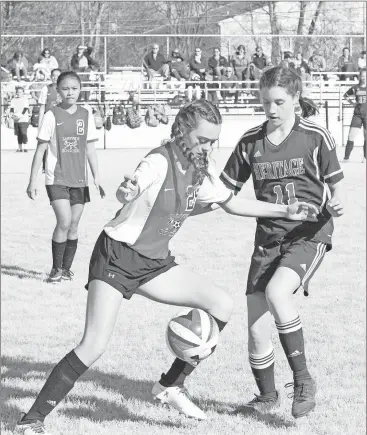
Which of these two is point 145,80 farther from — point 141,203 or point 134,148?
point 141,203

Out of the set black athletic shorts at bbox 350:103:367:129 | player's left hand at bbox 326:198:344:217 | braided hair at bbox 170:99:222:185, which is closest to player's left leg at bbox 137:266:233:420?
braided hair at bbox 170:99:222:185

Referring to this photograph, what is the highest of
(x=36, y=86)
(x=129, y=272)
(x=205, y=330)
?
(x=36, y=86)

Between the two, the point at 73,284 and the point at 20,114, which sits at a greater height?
the point at 20,114

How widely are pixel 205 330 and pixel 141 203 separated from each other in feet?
2.31

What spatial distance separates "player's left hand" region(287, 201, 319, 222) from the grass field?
3.18 ft

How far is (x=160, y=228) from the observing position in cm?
418

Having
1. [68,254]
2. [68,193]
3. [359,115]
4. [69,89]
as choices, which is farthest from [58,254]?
[359,115]

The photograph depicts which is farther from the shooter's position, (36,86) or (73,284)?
(36,86)

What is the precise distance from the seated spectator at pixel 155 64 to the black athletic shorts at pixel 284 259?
23976mm

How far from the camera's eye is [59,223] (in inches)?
318

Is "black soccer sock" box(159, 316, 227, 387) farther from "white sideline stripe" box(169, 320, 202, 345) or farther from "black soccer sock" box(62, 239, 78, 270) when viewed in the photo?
"black soccer sock" box(62, 239, 78, 270)

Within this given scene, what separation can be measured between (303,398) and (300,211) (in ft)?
2.87

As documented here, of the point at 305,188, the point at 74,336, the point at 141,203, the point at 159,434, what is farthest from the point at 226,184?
the point at 74,336

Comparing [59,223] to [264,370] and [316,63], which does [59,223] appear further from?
[316,63]
